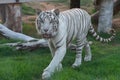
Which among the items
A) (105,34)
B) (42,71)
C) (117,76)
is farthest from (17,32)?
(117,76)

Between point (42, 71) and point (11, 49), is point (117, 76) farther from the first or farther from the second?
point (11, 49)

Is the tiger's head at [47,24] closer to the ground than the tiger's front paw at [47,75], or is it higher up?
higher up

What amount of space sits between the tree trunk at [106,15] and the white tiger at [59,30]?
8.72ft

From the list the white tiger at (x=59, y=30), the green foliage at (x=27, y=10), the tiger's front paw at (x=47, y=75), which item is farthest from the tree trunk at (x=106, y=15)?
the tiger's front paw at (x=47, y=75)

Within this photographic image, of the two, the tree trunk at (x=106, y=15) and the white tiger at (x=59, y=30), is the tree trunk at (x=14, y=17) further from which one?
the white tiger at (x=59, y=30)

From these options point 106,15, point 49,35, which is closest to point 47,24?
point 49,35

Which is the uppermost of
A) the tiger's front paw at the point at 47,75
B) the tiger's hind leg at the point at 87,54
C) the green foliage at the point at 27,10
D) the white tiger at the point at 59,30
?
the white tiger at the point at 59,30

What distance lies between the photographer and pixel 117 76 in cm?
536

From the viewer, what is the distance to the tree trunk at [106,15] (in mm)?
8852

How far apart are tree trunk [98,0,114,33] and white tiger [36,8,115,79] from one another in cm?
266

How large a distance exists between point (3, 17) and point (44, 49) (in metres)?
2.85

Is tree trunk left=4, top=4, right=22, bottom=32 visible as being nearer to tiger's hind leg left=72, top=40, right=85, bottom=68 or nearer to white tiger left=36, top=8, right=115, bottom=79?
white tiger left=36, top=8, right=115, bottom=79

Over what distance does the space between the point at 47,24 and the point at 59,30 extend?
30cm

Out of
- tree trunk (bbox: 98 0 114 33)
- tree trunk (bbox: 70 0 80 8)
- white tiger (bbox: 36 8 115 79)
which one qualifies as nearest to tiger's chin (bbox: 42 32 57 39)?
white tiger (bbox: 36 8 115 79)
